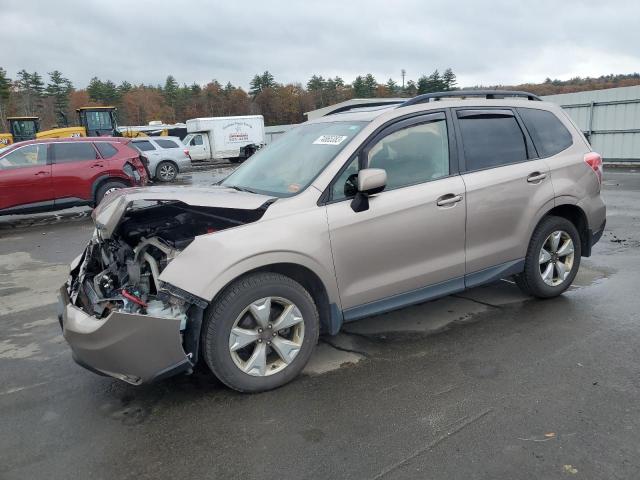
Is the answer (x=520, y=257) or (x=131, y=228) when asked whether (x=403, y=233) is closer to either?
(x=520, y=257)

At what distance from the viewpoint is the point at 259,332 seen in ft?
10.7

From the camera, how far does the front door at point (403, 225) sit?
11.6 ft

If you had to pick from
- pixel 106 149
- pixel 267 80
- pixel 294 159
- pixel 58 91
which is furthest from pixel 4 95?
pixel 294 159

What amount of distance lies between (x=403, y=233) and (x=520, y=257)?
142 cm

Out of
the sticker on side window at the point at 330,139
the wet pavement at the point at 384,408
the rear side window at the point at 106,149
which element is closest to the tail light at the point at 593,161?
the wet pavement at the point at 384,408

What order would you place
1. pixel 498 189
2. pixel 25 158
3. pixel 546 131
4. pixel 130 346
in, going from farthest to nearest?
1. pixel 25 158
2. pixel 546 131
3. pixel 498 189
4. pixel 130 346

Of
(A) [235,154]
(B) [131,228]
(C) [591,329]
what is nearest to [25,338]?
(B) [131,228]

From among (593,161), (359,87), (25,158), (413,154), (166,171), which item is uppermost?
(359,87)

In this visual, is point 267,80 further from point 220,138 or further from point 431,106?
point 431,106

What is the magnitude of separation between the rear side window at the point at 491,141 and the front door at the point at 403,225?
0.74 ft

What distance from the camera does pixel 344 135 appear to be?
3.86 m

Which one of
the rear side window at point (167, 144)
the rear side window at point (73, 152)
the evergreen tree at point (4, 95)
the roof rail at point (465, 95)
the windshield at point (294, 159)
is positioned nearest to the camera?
the windshield at point (294, 159)

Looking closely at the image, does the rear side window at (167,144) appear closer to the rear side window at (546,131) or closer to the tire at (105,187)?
the tire at (105,187)

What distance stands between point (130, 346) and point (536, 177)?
356cm
